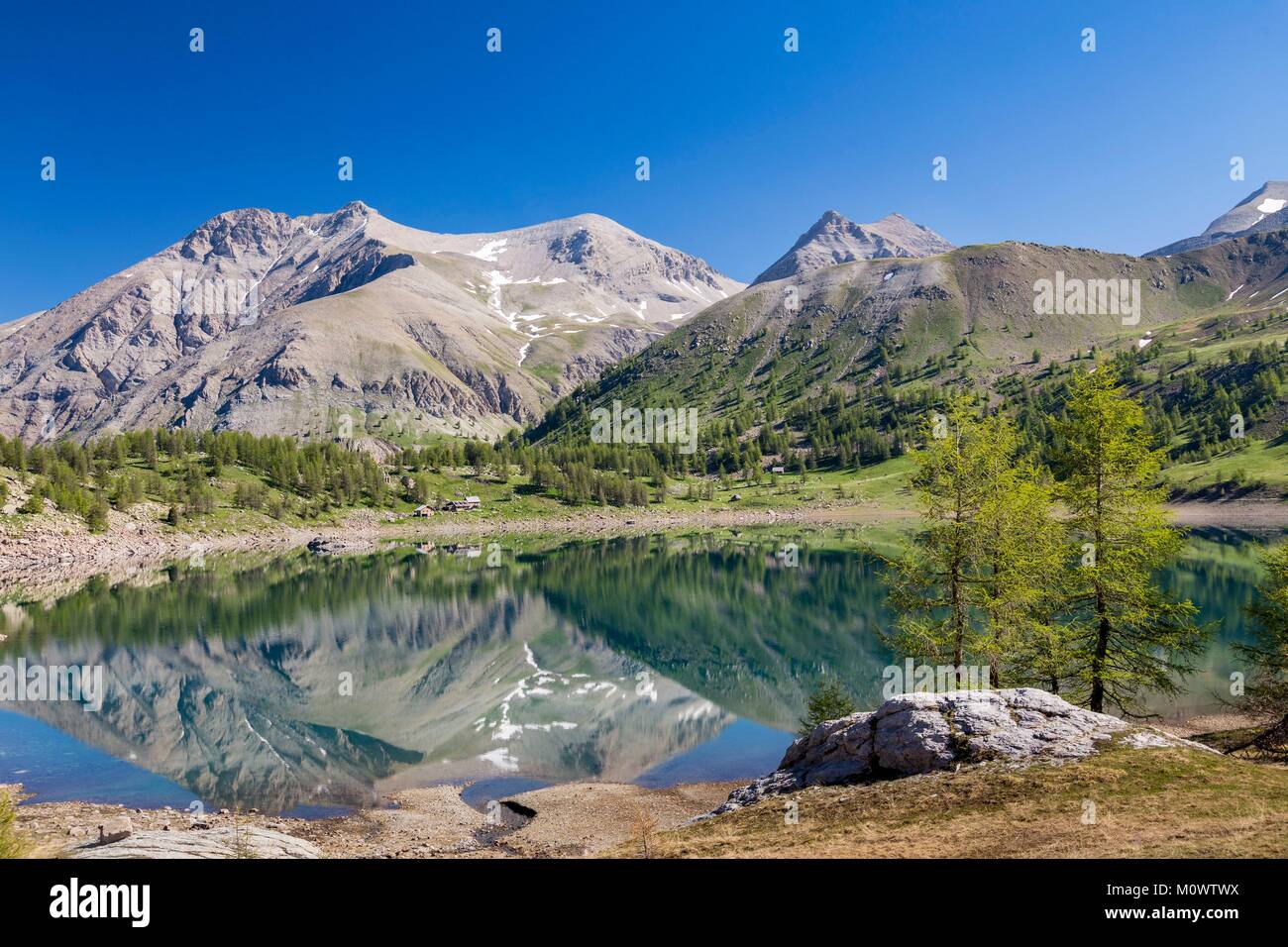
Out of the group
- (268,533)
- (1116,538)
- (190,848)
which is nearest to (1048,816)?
(1116,538)

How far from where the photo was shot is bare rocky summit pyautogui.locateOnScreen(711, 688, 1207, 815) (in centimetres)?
1803

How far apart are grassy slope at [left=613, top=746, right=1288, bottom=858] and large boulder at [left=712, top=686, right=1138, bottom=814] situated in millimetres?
868

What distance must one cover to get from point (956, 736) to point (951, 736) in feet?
0.41

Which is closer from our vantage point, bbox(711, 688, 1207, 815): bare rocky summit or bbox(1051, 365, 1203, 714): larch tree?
bbox(711, 688, 1207, 815): bare rocky summit

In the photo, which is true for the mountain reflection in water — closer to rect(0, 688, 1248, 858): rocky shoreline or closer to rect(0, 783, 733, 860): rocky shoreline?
rect(0, 783, 733, 860): rocky shoreline

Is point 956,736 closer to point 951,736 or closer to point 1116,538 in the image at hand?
point 951,736

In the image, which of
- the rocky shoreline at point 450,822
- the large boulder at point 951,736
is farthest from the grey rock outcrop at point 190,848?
the large boulder at point 951,736

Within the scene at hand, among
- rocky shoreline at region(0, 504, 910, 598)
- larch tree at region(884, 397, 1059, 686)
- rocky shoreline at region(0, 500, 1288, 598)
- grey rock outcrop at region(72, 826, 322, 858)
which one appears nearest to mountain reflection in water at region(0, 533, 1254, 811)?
larch tree at region(884, 397, 1059, 686)
